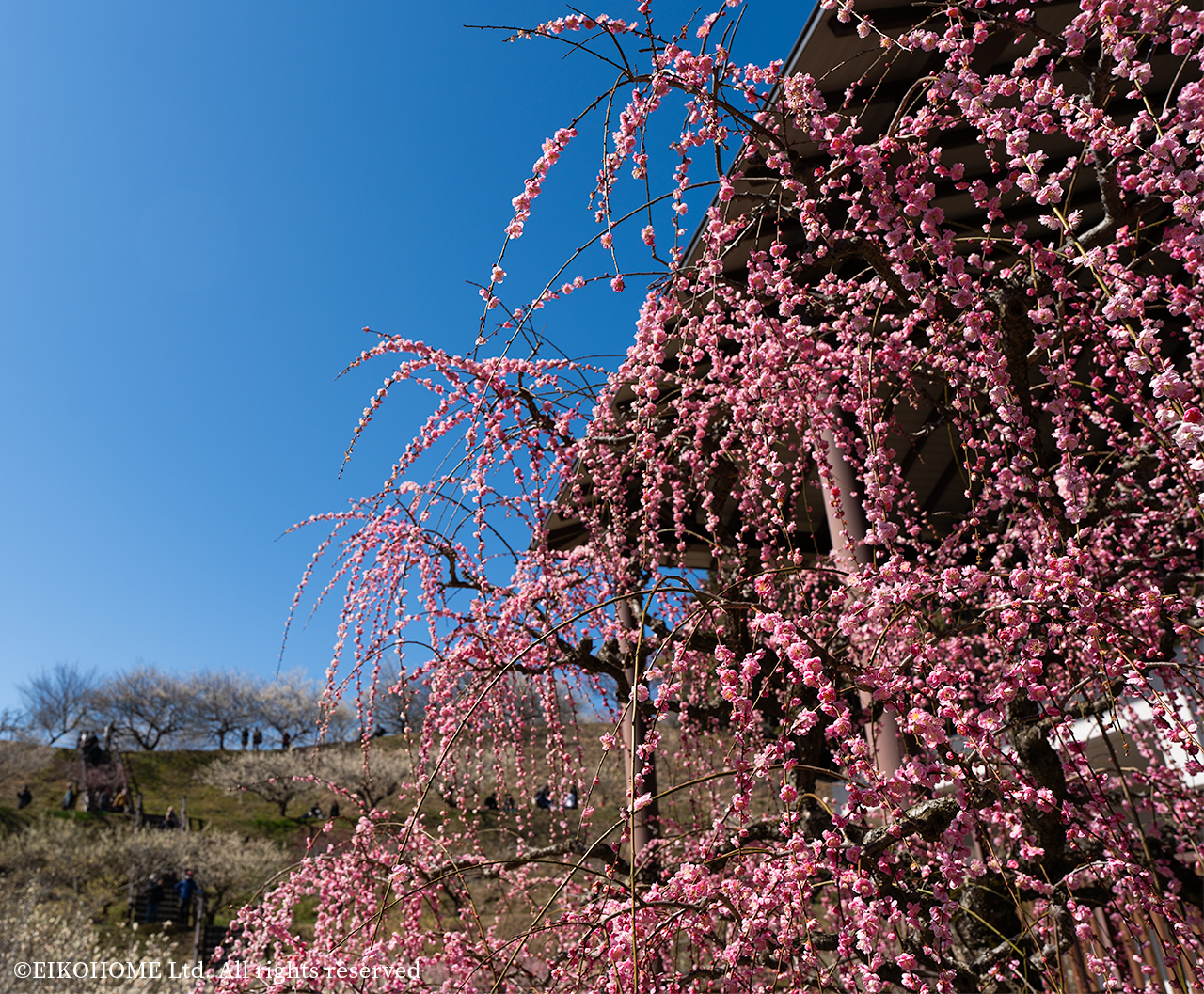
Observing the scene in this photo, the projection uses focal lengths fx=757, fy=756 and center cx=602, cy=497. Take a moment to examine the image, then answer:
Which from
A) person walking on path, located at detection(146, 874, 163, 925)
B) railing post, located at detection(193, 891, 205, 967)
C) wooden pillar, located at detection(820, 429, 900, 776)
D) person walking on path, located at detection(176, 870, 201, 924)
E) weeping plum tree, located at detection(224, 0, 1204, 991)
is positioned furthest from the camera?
person walking on path, located at detection(176, 870, 201, 924)

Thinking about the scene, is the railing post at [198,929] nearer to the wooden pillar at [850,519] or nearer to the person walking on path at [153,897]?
the person walking on path at [153,897]

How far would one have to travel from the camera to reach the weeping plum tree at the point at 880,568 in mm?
1972

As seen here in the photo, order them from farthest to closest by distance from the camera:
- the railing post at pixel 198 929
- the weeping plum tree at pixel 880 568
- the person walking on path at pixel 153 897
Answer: the person walking on path at pixel 153 897 < the railing post at pixel 198 929 < the weeping plum tree at pixel 880 568

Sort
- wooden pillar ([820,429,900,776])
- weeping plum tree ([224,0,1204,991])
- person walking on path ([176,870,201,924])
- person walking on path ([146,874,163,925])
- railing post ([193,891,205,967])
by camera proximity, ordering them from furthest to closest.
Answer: person walking on path ([176,870,201,924]), person walking on path ([146,874,163,925]), railing post ([193,891,205,967]), wooden pillar ([820,429,900,776]), weeping plum tree ([224,0,1204,991])

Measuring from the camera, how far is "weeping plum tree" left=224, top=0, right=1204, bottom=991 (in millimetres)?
1972

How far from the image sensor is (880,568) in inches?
86.5

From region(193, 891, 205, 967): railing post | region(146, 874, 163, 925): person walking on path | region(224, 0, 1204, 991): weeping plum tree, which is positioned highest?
region(224, 0, 1204, 991): weeping plum tree

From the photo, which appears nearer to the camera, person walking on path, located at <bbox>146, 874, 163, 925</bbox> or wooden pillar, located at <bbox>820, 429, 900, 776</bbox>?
wooden pillar, located at <bbox>820, 429, 900, 776</bbox>

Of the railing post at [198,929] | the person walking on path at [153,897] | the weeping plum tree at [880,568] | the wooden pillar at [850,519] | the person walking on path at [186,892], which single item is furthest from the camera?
the person walking on path at [186,892]

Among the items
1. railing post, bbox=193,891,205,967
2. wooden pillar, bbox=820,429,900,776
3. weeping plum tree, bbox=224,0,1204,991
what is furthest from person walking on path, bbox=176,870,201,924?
wooden pillar, bbox=820,429,900,776

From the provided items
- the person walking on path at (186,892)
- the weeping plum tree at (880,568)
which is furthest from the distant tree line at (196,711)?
the weeping plum tree at (880,568)

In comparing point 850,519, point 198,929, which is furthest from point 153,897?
point 850,519

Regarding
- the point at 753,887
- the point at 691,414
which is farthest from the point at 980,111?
the point at 753,887

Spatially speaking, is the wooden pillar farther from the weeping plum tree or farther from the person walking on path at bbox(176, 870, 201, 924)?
the person walking on path at bbox(176, 870, 201, 924)
